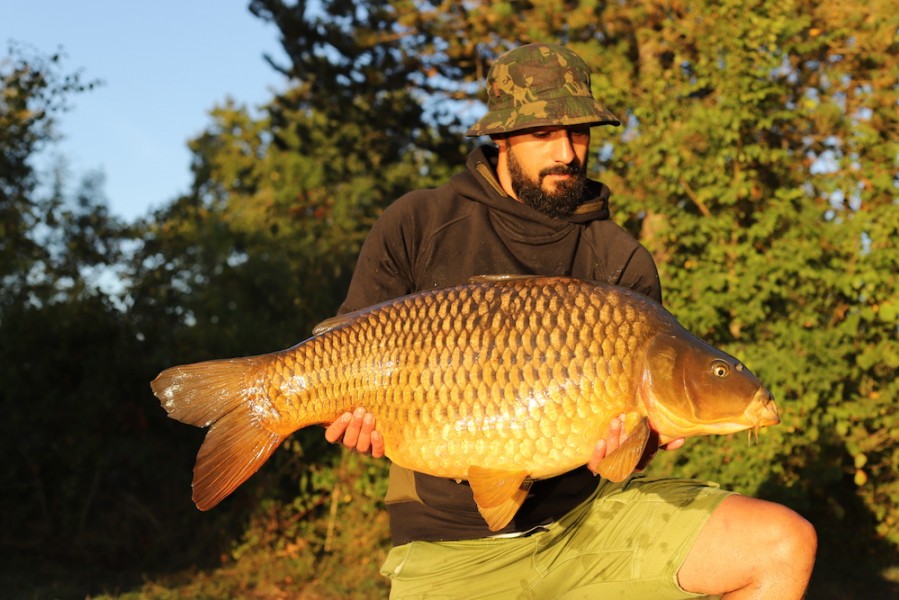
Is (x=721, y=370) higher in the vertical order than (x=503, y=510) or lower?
higher

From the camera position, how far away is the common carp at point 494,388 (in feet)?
6.92

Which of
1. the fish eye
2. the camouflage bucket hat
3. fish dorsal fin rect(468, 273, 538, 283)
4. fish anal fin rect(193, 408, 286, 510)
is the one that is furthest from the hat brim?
fish anal fin rect(193, 408, 286, 510)

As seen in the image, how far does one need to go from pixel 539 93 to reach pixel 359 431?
983 millimetres

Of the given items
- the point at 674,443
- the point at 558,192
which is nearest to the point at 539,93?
the point at 558,192

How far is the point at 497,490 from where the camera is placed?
216 cm

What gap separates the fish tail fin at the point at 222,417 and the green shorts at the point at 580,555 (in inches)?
19.7

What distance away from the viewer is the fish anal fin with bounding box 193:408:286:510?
227 cm

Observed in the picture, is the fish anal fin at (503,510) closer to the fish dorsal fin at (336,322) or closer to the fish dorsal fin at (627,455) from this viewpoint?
the fish dorsal fin at (627,455)

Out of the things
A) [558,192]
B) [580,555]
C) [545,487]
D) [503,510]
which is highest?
[558,192]

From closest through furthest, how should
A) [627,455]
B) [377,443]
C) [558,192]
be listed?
[627,455]
[377,443]
[558,192]

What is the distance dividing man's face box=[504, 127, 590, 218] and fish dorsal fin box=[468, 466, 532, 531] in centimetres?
77

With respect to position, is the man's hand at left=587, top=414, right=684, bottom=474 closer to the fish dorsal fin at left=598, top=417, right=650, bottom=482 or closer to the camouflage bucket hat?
the fish dorsal fin at left=598, top=417, right=650, bottom=482

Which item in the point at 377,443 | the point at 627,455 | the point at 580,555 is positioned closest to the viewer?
the point at 627,455

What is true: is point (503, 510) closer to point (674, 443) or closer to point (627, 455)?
point (627, 455)
